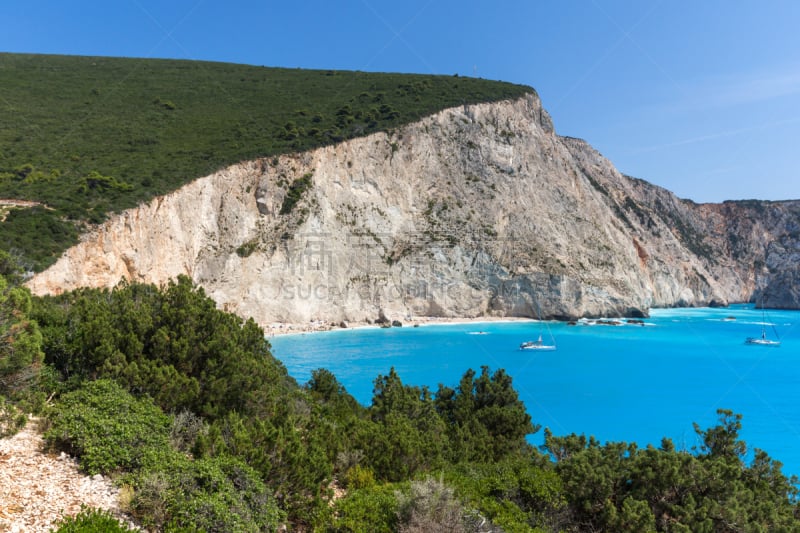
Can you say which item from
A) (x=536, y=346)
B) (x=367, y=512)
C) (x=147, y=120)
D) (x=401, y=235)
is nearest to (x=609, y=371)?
(x=536, y=346)

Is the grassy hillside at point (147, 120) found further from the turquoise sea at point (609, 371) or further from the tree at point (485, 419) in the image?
the tree at point (485, 419)

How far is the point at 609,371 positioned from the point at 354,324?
1060 inches

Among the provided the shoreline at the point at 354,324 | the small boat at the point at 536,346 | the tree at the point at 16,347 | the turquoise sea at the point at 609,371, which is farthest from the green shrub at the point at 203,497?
the small boat at the point at 536,346

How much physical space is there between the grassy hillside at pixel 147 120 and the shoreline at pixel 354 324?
603 inches

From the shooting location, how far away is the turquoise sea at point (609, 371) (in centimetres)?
1914

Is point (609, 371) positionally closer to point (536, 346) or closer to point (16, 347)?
point (536, 346)

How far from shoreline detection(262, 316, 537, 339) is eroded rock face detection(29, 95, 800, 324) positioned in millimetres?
816

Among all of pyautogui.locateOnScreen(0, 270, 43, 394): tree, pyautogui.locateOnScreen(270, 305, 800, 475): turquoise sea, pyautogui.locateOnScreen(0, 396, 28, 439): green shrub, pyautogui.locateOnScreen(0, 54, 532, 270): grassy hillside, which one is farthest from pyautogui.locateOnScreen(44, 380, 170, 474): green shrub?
pyautogui.locateOnScreen(0, 54, 532, 270): grassy hillside

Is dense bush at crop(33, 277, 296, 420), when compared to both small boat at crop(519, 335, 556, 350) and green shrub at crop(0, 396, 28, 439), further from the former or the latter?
small boat at crop(519, 335, 556, 350)

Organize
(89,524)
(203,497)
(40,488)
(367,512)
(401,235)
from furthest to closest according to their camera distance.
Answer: (401,235) → (367,512) → (203,497) → (40,488) → (89,524)

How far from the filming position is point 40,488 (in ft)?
16.1

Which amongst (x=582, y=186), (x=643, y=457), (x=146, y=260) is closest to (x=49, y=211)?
(x=146, y=260)

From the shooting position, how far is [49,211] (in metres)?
27.6

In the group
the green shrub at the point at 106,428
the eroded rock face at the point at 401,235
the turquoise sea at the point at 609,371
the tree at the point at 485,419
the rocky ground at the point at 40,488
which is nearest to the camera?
the rocky ground at the point at 40,488
